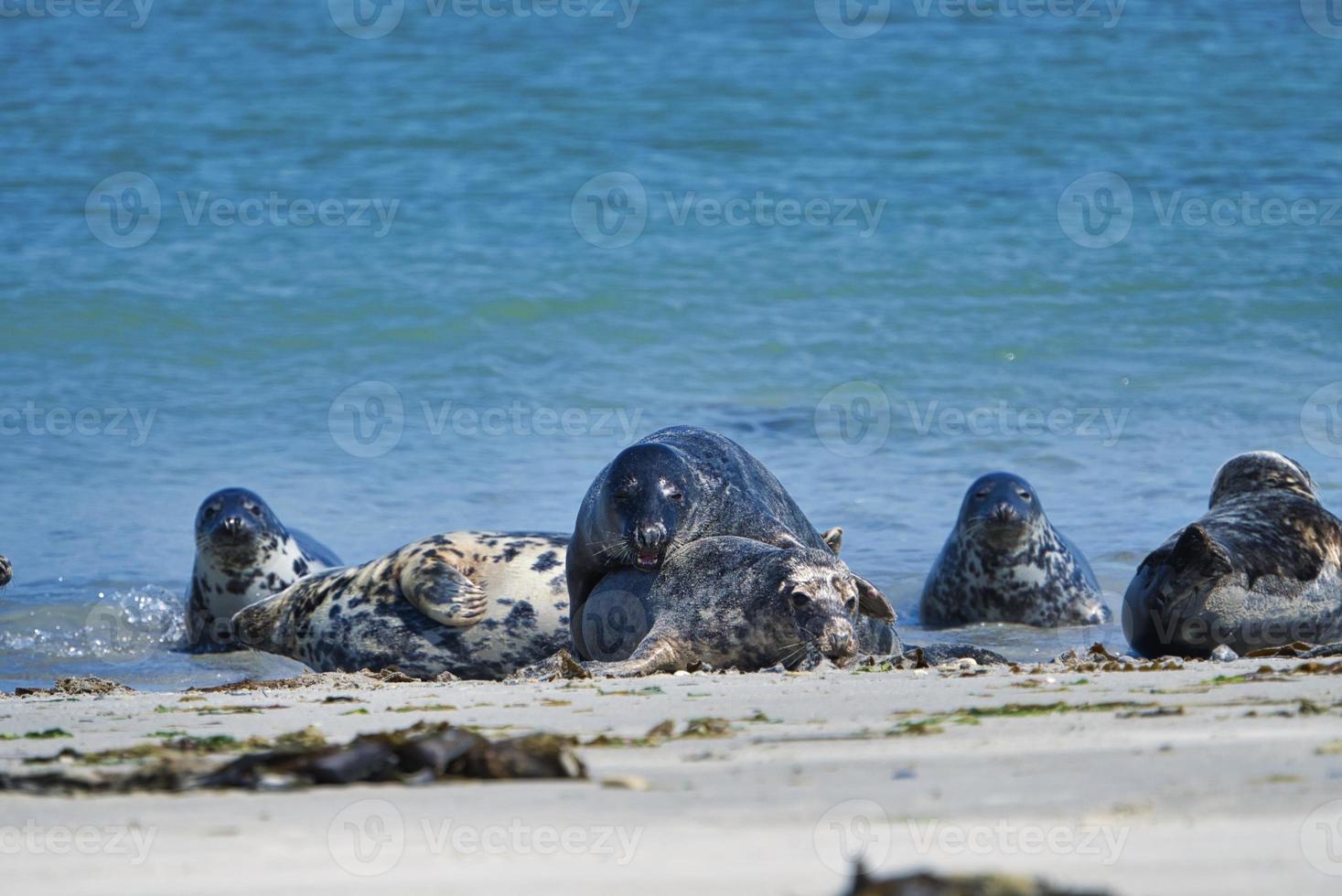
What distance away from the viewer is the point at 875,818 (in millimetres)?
2338

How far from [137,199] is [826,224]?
6775 mm

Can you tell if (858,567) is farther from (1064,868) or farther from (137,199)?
(137,199)

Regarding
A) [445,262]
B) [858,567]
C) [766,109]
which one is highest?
[766,109]

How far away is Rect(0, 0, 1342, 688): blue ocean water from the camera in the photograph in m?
10.5

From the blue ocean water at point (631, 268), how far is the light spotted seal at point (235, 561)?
9.7 inches

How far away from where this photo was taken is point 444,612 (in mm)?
6469

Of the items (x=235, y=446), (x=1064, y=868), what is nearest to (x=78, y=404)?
(x=235, y=446)
